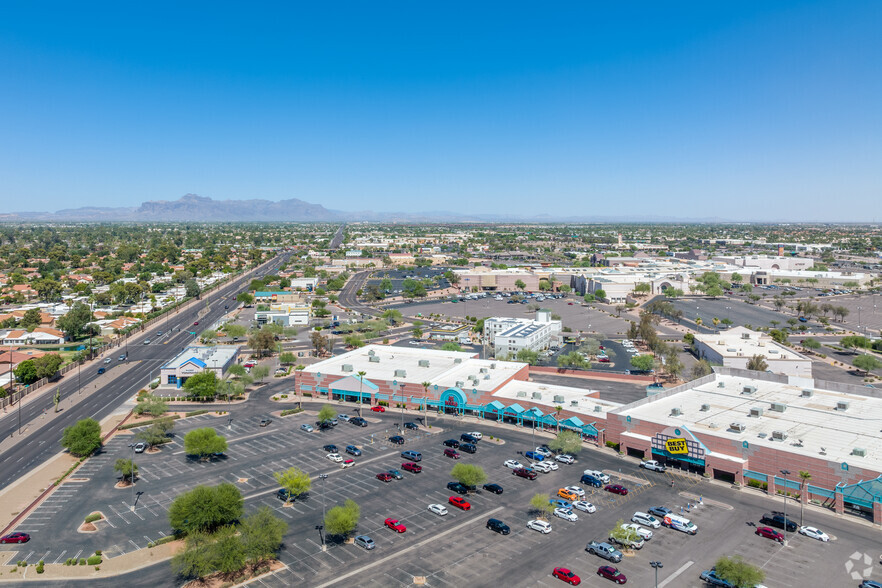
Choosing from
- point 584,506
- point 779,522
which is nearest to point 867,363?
point 779,522

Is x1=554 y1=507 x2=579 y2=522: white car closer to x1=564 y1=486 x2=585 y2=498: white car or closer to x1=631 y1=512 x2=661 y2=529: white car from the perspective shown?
x1=564 y1=486 x2=585 y2=498: white car

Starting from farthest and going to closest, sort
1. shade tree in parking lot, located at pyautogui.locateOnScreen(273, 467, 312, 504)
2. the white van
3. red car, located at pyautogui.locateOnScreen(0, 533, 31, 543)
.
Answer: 1. shade tree in parking lot, located at pyautogui.locateOnScreen(273, 467, 312, 504)
2. the white van
3. red car, located at pyautogui.locateOnScreen(0, 533, 31, 543)

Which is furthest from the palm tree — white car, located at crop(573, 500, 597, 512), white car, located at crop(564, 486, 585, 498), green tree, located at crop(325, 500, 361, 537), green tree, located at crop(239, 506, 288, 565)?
green tree, located at crop(239, 506, 288, 565)

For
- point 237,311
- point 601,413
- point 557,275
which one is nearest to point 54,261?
point 237,311

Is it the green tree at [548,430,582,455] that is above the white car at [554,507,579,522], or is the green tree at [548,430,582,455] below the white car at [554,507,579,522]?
above

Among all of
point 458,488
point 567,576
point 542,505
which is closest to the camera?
point 567,576

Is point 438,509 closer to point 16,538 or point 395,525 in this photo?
point 395,525

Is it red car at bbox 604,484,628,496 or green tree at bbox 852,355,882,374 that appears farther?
green tree at bbox 852,355,882,374
